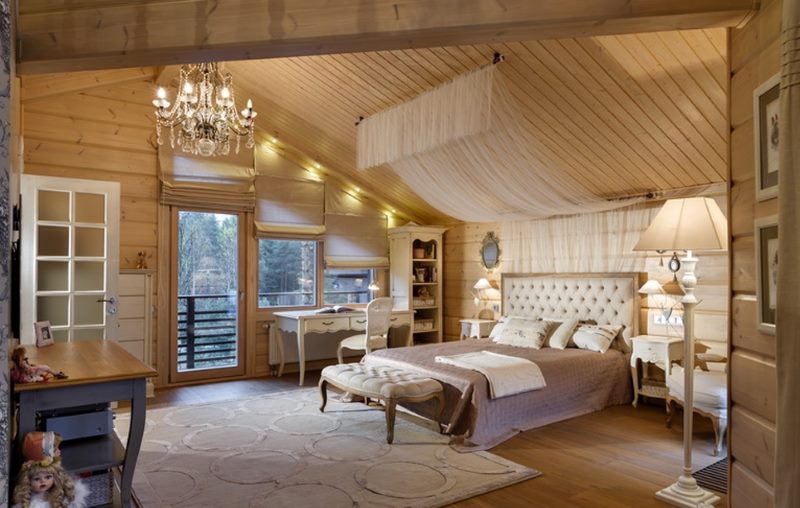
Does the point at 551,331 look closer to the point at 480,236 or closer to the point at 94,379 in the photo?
the point at 480,236

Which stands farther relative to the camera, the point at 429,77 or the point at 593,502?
the point at 429,77

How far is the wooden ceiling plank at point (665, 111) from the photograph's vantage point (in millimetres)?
3197

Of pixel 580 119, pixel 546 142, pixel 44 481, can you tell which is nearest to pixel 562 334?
pixel 546 142

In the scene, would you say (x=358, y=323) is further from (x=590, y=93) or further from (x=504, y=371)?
(x=590, y=93)

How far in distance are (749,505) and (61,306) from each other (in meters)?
4.67

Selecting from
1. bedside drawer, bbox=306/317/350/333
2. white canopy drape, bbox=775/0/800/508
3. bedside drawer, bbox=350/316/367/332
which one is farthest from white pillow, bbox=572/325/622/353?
white canopy drape, bbox=775/0/800/508

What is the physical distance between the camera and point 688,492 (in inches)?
111

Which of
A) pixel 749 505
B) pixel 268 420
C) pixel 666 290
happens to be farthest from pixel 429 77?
pixel 749 505

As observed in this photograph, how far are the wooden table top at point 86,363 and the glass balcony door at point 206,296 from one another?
263cm

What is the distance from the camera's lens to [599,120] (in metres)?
3.93

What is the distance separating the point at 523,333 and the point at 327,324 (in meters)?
2.16

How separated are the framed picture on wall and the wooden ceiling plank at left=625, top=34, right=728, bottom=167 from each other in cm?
149

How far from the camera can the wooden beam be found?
2023 millimetres

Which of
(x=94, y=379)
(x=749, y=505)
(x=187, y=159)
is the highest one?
(x=187, y=159)
